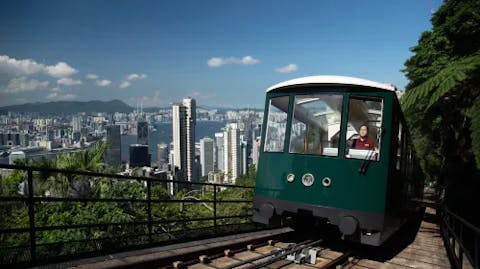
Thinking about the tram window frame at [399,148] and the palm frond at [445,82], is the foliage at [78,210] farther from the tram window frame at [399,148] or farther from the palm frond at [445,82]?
the palm frond at [445,82]

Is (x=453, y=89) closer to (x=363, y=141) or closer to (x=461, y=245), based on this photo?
(x=363, y=141)

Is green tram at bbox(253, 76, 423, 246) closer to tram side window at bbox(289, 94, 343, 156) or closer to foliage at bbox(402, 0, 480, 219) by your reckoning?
tram side window at bbox(289, 94, 343, 156)

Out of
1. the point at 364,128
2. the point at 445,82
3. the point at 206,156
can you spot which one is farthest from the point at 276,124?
the point at 206,156

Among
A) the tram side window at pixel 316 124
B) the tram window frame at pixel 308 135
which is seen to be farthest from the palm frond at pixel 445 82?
the tram side window at pixel 316 124

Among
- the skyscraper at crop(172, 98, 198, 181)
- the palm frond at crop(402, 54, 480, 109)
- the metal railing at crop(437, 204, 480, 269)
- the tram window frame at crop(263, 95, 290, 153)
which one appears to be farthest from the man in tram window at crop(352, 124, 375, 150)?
the skyscraper at crop(172, 98, 198, 181)

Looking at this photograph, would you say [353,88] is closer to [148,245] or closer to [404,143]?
[404,143]

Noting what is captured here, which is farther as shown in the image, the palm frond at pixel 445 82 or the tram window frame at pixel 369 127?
the tram window frame at pixel 369 127
